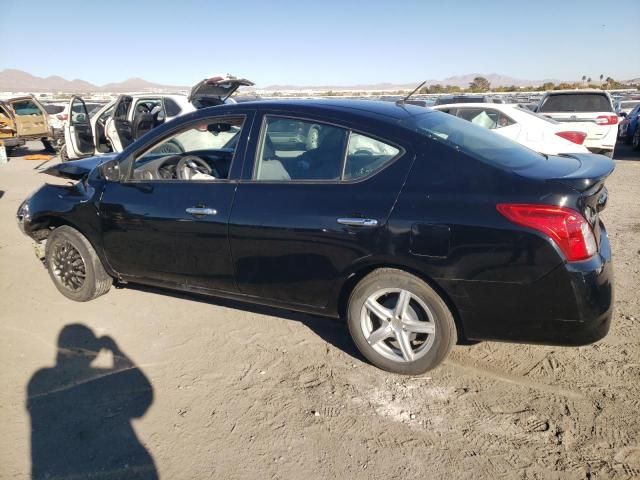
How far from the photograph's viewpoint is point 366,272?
301 centimetres

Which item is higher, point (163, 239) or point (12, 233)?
point (163, 239)

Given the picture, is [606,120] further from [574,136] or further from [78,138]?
[78,138]

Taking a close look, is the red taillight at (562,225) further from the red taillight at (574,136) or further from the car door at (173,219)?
the red taillight at (574,136)

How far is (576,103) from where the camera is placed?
10656 mm

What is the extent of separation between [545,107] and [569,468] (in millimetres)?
10270

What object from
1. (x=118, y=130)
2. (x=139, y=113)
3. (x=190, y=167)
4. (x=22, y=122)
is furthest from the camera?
(x=22, y=122)

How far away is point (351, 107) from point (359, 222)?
904mm

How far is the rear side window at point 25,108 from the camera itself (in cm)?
1611

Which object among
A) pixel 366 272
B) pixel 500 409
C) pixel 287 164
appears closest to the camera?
pixel 500 409

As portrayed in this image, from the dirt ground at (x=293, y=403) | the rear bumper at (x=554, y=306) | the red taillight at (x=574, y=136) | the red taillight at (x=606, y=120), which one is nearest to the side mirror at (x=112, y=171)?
the dirt ground at (x=293, y=403)

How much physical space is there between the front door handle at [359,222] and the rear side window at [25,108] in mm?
17002

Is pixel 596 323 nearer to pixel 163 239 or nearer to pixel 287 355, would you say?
pixel 287 355

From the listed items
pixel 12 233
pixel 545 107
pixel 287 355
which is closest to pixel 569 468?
pixel 287 355

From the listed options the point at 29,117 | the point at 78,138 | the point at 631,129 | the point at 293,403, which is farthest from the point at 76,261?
the point at 631,129
